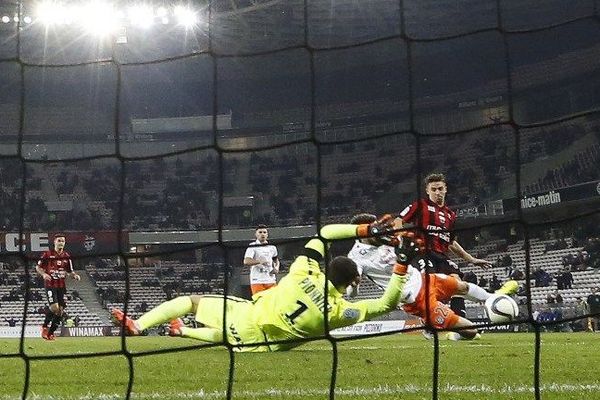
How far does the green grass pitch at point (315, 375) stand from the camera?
3.90m

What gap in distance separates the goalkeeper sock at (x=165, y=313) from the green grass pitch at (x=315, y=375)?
1.12 ft

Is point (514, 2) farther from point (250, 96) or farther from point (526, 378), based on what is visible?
point (526, 378)

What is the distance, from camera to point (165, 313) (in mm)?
6605

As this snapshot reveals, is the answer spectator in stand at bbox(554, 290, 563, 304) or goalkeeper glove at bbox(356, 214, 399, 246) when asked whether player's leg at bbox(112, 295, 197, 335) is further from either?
spectator in stand at bbox(554, 290, 563, 304)

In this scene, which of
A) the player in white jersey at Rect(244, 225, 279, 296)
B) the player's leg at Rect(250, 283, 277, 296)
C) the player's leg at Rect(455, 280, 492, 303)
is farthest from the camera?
the player's leg at Rect(250, 283, 277, 296)

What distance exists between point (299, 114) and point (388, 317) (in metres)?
8.22

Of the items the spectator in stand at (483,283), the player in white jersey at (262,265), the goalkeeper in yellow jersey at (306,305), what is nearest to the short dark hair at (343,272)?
the goalkeeper in yellow jersey at (306,305)

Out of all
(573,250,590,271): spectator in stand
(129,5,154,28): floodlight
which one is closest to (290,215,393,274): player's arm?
(573,250,590,271): spectator in stand

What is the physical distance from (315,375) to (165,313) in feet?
7.07

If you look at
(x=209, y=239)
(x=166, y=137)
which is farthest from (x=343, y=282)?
(x=166, y=137)

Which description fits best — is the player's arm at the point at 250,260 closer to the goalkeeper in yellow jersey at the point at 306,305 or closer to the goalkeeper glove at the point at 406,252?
the goalkeeper in yellow jersey at the point at 306,305

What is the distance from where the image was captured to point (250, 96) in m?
22.6

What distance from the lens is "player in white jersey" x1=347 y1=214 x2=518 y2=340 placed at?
660cm

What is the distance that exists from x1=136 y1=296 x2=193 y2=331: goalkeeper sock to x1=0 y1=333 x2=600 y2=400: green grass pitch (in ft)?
1.12
